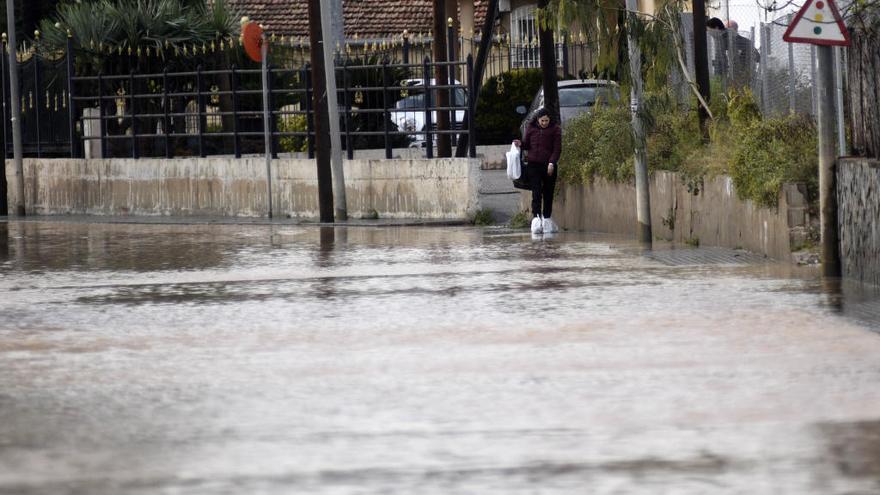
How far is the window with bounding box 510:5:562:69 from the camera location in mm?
36375

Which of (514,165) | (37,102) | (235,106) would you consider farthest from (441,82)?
(37,102)

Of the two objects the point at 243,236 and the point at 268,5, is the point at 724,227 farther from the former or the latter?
the point at 268,5

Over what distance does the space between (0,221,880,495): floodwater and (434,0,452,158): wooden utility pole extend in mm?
10133

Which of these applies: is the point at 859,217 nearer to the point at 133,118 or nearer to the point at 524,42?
the point at 133,118

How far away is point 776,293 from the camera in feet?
46.3

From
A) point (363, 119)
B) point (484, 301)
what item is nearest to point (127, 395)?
point (484, 301)

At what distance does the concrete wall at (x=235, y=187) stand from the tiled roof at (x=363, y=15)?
1744 centimetres

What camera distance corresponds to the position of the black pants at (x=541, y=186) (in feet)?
75.4

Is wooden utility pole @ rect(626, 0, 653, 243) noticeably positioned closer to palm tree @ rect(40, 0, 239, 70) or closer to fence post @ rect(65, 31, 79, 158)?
palm tree @ rect(40, 0, 239, 70)

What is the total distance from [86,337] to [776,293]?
5121mm

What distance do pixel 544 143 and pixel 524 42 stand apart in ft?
40.8

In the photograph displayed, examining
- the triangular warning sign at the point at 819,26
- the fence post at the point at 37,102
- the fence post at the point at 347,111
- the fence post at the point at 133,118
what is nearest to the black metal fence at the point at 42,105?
the fence post at the point at 37,102

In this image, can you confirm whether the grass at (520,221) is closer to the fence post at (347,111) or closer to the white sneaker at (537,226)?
the white sneaker at (537,226)

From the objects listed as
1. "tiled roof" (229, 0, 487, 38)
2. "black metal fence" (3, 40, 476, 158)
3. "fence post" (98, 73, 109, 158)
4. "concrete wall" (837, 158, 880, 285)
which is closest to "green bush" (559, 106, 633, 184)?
"black metal fence" (3, 40, 476, 158)
